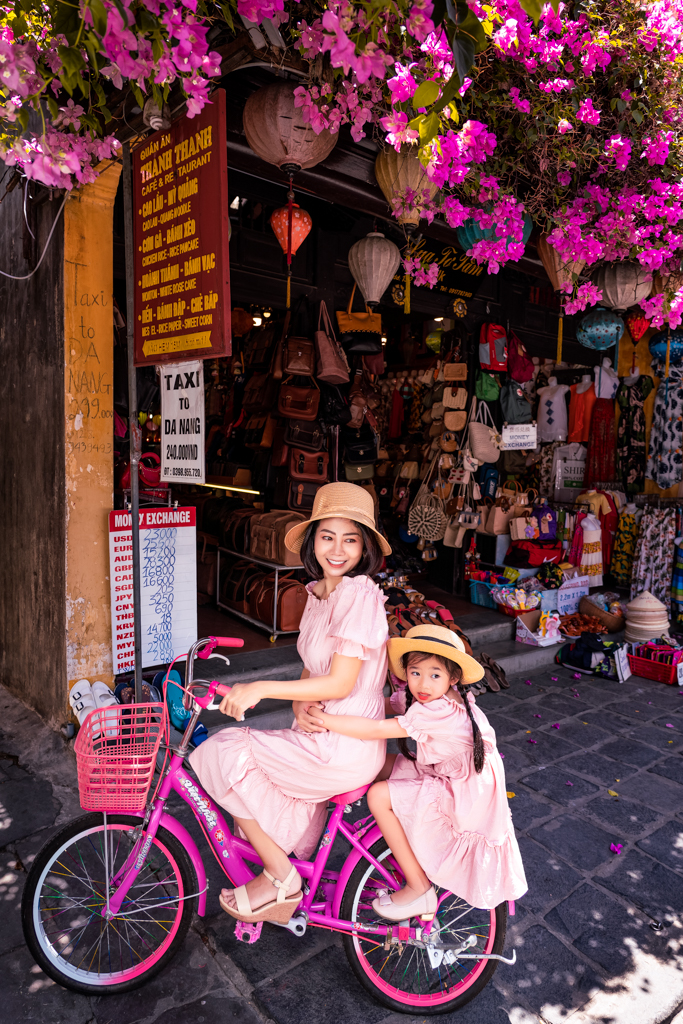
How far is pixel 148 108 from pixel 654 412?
8.21 meters

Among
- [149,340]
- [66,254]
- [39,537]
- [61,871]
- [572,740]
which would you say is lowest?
[572,740]

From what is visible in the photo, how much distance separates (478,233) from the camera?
4430 millimetres

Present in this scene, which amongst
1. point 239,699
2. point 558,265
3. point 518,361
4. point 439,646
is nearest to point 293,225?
point 558,265

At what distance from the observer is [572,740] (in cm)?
487

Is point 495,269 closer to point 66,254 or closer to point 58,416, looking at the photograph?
point 66,254

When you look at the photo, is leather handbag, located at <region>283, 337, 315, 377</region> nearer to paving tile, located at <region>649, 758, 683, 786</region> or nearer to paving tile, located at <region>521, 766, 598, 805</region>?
paving tile, located at <region>521, 766, 598, 805</region>

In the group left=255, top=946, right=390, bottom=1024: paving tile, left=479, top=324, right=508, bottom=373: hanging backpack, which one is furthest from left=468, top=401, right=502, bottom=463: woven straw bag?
left=255, top=946, right=390, bottom=1024: paving tile

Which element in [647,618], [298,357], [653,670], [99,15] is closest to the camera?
[99,15]

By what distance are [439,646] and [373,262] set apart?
386cm

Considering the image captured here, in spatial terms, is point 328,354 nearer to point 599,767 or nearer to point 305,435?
point 305,435

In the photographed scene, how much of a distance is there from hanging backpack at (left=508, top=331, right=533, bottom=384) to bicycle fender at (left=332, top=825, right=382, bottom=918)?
22.0 feet

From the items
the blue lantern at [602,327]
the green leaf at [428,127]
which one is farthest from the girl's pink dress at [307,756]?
the blue lantern at [602,327]

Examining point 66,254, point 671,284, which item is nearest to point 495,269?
point 671,284

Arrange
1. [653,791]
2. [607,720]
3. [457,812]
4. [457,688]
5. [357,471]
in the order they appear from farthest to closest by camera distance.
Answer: [357,471]
[607,720]
[653,791]
[457,688]
[457,812]
